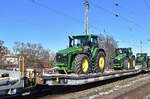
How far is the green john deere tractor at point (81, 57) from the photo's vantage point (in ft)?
46.5

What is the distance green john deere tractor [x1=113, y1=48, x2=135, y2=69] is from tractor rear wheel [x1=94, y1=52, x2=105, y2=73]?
7639 millimetres

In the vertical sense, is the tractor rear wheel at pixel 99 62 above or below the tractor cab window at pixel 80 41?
below

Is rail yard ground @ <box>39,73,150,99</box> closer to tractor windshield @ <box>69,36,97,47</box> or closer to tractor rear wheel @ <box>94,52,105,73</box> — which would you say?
tractor rear wheel @ <box>94,52,105,73</box>

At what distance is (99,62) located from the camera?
16281 millimetres

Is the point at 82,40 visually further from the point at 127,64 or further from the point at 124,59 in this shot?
the point at 127,64

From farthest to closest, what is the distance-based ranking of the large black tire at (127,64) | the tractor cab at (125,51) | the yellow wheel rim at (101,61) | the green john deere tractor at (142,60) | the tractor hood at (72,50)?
the green john deere tractor at (142,60), the tractor cab at (125,51), the large black tire at (127,64), the yellow wheel rim at (101,61), the tractor hood at (72,50)

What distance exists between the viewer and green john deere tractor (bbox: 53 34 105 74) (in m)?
14.2

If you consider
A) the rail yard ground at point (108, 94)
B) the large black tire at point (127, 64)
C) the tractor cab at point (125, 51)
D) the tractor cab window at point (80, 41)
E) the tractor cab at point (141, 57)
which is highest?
the tractor cab window at point (80, 41)

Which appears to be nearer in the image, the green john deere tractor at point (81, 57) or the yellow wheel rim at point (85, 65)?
the green john deere tractor at point (81, 57)

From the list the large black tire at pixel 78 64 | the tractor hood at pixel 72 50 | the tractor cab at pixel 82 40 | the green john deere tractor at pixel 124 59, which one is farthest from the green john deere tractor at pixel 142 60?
the large black tire at pixel 78 64

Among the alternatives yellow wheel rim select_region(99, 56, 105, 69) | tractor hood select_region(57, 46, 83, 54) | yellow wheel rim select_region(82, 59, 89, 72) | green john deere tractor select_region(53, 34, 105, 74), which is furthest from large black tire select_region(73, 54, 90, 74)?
yellow wheel rim select_region(99, 56, 105, 69)

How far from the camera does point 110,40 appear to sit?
238 feet

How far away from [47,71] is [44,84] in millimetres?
2054

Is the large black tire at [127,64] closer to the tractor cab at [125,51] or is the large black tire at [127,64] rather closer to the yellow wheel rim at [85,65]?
the tractor cab at [125,51]
